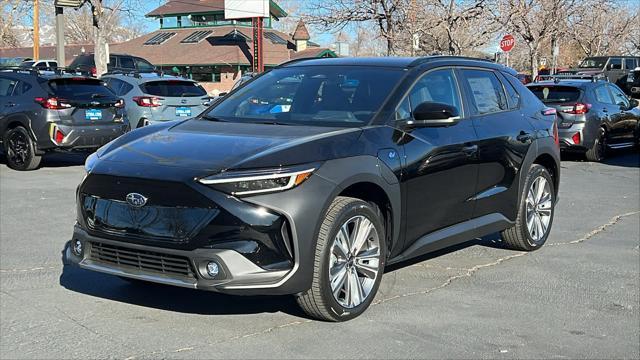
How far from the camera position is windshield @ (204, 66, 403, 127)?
5723 mm

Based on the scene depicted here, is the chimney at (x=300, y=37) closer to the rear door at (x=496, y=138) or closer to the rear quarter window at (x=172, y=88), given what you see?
the rear quarter window at (x=172, y=88)

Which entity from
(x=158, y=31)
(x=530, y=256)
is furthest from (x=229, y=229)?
(x=158, y=31)

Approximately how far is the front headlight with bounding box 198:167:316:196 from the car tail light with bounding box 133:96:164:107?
1219 centimetres

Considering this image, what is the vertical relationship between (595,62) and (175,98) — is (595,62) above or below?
above

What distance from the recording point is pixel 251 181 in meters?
4.62

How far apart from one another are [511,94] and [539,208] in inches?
44.4

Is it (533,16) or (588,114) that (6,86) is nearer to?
(588,114)

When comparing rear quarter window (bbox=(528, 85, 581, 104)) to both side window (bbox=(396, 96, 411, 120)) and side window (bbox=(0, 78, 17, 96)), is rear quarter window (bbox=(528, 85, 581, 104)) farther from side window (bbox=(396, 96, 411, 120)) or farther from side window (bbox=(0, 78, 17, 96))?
side window (bbox=(396, 96, 411, 120))

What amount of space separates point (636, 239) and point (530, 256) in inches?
62.1

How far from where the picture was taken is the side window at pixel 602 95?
51.4 ft

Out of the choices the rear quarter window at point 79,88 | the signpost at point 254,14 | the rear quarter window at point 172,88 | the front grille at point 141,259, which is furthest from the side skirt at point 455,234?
the signpost at point 254,14

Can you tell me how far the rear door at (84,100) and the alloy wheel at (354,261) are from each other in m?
9.25

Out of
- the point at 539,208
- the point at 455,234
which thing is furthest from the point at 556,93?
the point at 455,234

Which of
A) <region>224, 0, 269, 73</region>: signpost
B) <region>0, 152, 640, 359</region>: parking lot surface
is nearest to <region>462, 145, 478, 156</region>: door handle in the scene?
<region>0, 152, 640, 359</region>: parking lot surface
